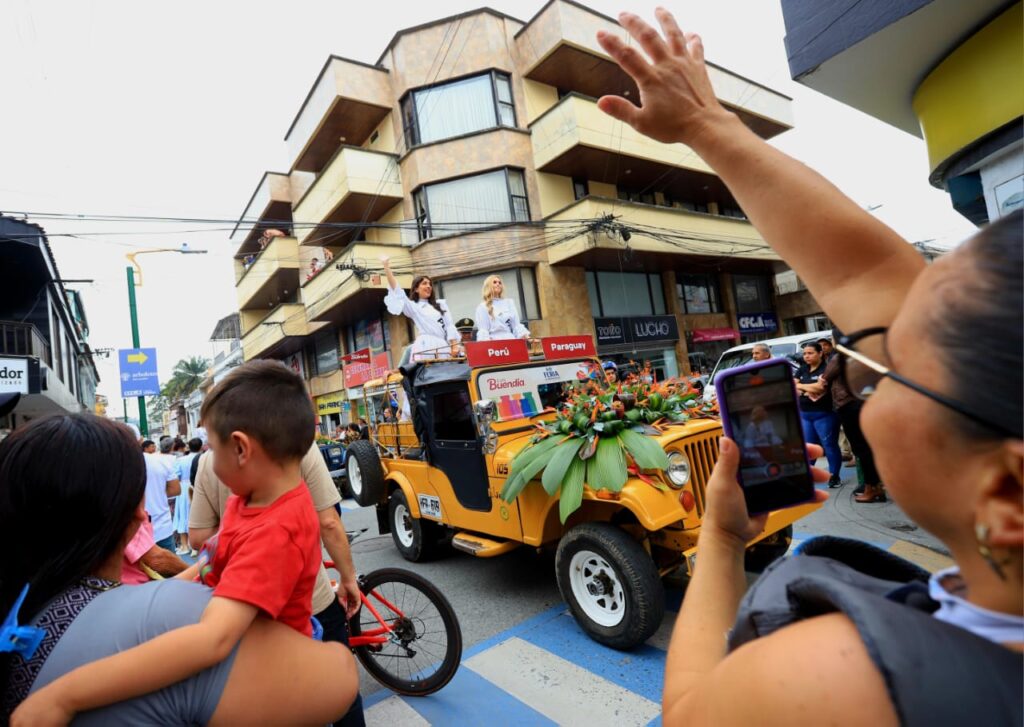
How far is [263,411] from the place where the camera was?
59.1 inches

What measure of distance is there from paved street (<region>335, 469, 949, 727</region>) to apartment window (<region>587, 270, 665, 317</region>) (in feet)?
40.3

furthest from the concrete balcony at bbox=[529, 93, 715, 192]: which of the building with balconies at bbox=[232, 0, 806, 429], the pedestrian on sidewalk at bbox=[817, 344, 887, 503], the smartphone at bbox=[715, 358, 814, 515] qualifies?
the smartphone at bbox=[715, 358, 814, 515]

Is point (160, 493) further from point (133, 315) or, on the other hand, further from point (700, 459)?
point (133, 315)

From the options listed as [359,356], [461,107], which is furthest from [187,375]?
[461,107]

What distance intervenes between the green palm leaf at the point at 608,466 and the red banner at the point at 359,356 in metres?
15.4

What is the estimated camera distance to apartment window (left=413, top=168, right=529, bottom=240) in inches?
615

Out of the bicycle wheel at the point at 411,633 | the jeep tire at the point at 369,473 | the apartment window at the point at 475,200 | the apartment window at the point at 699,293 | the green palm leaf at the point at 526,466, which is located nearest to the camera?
the bicycle wheel at the point at 411,633

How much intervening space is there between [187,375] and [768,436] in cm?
7015

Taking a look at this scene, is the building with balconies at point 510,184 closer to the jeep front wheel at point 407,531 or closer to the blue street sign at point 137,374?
the blue street sign at point 137,374

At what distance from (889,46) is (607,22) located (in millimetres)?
13496

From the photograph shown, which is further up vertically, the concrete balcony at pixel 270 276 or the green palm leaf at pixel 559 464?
the concrete balcony at pixel 270 276

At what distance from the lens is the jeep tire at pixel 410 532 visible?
5.27 m

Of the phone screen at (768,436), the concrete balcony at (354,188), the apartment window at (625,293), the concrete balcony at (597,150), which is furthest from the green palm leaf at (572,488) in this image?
the concrete balcony at (354,188)

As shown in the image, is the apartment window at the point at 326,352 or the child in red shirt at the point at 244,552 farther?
the apartment window at the point at 326,352
